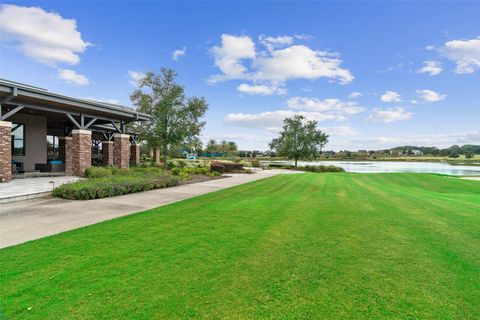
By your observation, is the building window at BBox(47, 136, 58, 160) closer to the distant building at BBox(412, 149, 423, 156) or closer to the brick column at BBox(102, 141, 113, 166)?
the brick column at BBox(102, 141, 113, 166)

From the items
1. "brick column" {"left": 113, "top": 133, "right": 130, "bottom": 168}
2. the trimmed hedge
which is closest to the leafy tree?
"brick column" {"left": 113, "top": 133, "right": 130, "bottom": 168}

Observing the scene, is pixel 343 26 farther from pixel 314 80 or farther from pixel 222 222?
pixel 222 222

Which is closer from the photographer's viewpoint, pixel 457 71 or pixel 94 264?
pixel 94 264

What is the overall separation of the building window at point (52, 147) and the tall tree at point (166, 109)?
21.6ft

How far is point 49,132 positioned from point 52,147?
1.17m

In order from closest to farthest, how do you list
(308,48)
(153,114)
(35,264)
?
(35,264)
(308,48)
(153,114)

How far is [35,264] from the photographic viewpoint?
3242 millimetres

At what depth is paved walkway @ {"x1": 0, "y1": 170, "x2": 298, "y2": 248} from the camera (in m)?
4.65

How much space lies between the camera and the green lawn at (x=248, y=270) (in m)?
2.34

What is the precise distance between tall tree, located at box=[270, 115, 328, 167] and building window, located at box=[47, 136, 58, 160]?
2466cm

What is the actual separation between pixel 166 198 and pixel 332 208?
527cm

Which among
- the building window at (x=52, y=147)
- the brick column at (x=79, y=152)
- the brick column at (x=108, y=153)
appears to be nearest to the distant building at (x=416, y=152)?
the brick column at (x=108, y=153)

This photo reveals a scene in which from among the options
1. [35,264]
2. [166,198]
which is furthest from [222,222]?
[166,198]

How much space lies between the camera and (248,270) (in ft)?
10.3
